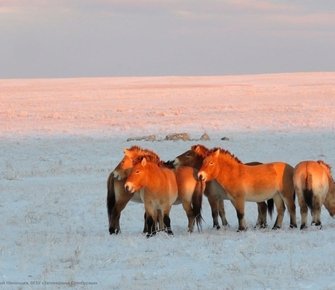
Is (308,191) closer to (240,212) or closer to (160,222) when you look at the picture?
(240,212)

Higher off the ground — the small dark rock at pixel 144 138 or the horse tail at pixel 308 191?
the horse tail at pixel 308 191

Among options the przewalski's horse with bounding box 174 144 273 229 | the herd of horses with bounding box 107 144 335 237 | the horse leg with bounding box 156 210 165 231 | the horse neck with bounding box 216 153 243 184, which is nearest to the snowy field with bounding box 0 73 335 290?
the horse leg with bounding box 156 210 165 231

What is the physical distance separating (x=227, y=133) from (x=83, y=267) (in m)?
21.7

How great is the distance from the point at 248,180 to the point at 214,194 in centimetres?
73

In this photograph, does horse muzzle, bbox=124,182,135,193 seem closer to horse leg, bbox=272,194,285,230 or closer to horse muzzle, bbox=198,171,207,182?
horse muzzle, bbox=198,171,207,182

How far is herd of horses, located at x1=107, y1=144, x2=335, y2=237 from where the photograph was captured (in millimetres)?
11484

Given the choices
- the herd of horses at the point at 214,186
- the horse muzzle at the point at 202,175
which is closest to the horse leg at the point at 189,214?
the herd of horses at the point at 214,186

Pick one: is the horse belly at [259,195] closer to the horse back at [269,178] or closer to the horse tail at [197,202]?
the horse back at [269,178]

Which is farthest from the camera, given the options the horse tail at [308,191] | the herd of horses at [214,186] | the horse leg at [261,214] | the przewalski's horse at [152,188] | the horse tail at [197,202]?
the horse leg at [261,214]

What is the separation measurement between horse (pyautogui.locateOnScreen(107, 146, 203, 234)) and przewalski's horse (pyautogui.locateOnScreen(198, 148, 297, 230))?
333 millimetres

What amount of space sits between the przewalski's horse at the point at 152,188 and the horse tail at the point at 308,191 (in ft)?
6.47

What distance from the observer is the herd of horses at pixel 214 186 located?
37.7ft

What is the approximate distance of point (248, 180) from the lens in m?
11.9

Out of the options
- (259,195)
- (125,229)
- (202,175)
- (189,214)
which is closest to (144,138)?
(125,229)
